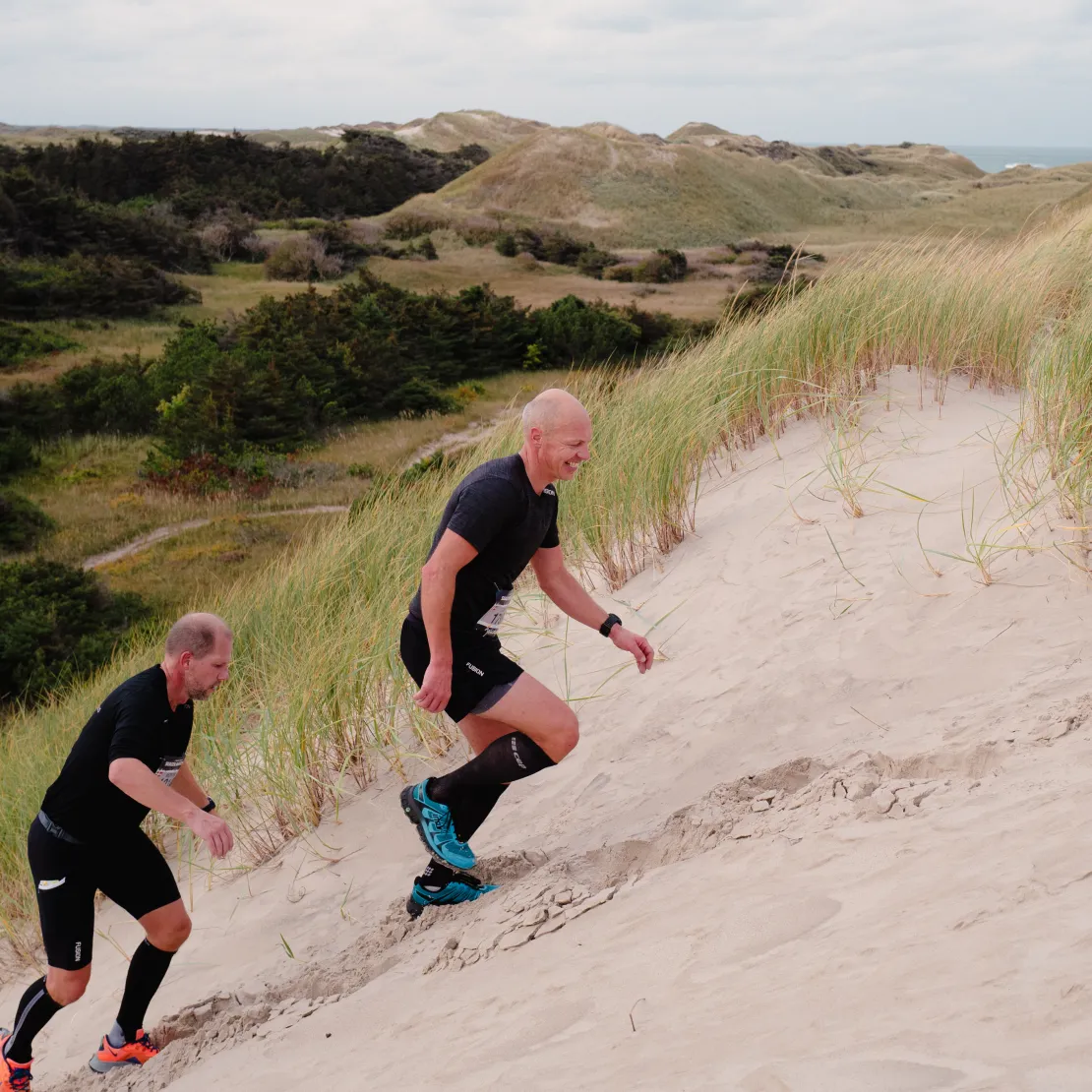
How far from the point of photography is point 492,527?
3.13 m

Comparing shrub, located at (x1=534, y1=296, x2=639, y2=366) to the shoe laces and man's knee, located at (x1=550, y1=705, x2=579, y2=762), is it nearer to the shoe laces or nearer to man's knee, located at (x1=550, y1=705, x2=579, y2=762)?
man's knee, located at (x1=550, y1=705, x2=579, y2=762)

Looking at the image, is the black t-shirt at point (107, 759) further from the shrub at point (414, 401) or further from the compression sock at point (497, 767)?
the shrub at point (414, 401)

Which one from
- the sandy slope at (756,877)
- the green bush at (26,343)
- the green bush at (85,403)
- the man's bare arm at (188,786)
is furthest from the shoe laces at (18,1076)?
the green bush at (26,343)

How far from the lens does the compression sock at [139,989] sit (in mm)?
3387

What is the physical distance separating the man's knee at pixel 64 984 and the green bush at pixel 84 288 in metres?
25.1

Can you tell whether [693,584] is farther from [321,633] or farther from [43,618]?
[43,618]

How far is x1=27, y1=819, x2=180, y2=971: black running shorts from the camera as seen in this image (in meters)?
3.32

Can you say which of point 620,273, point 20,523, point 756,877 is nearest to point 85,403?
point 20,523

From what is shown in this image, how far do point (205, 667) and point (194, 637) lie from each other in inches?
3.8

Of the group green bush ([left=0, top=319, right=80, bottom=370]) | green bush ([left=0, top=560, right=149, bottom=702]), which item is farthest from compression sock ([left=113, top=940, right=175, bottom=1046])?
green bush ([left=0, top=319, right=80, bottom=370])

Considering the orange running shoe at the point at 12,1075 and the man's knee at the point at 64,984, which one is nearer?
the man's knee at the point at 64,984

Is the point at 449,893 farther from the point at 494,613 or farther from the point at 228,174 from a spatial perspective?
the point at 228,174

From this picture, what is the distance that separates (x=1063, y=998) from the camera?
177cm

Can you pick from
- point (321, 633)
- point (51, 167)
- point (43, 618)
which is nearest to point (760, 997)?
point (321, 633)
